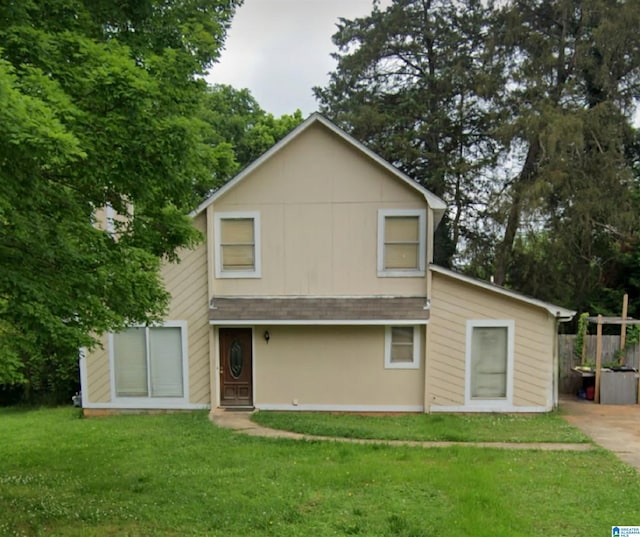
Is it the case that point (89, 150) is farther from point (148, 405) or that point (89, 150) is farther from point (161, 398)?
point (148, 405)

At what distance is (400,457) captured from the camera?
7449 mm

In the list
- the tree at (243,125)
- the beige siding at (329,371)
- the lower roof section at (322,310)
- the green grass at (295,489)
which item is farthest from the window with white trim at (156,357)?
the tree at (243,125)

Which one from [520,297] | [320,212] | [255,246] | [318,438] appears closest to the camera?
[318,438]

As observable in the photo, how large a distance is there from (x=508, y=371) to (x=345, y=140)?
6793 mm

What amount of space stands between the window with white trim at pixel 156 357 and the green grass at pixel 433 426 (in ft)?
7.77

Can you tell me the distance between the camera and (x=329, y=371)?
10.8 metres

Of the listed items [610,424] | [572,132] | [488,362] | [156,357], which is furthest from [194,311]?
[572,132]

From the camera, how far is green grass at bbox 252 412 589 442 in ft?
28.5

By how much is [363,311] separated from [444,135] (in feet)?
41.8

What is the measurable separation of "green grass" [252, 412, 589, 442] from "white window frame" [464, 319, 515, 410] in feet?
0.91

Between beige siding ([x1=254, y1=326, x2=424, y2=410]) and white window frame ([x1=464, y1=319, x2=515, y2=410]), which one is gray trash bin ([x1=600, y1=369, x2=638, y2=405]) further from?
beige siding ([x1=254, y1=326, x2=424, y2=410])

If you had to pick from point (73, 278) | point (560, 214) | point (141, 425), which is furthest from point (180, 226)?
point (560, 214)

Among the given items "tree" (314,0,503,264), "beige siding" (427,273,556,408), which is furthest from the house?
"tree" (314,0,503,264)

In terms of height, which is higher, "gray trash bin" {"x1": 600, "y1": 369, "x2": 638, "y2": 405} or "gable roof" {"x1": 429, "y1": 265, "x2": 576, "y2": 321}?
"gable roof" {"x1": 429, "y1": 265, "x2": 576, "y2": 321}
